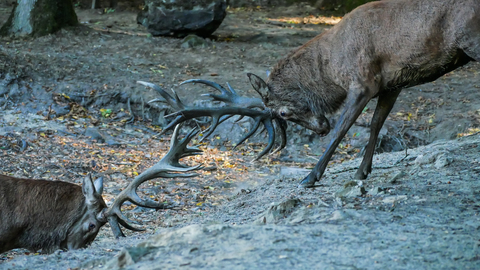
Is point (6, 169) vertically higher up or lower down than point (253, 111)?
lower down

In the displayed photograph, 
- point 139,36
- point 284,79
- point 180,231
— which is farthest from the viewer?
point 139,36

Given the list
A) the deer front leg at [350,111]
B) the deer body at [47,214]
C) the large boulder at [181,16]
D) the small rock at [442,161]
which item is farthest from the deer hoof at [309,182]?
the large boulder at [181,16]

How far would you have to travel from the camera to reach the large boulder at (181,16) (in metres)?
13.7

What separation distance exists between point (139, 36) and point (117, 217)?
888 centimetres

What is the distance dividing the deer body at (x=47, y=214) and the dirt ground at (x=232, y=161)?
0.30 metres

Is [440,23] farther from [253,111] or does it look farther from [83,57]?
[83,57]

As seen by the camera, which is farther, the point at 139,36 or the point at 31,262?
the point at 139,36

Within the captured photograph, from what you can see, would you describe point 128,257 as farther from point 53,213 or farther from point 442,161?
point 442,161

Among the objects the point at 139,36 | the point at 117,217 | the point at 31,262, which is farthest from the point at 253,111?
the point at 139,36

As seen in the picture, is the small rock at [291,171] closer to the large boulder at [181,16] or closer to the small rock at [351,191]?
the small rock at [351,191]

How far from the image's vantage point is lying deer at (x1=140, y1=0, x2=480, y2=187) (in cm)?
541

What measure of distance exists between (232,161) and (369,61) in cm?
428

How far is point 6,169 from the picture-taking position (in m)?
7.84

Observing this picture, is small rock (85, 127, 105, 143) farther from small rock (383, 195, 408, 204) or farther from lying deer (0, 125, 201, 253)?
small rock (383, 195, 408, 204)
